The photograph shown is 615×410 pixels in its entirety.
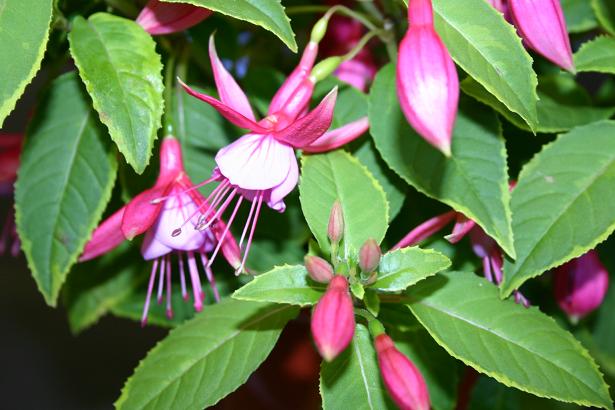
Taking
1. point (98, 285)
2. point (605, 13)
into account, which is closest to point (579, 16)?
point (605, 13)

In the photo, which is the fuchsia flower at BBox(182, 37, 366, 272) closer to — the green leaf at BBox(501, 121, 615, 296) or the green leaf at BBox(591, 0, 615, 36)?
the green leaf at BBox(501, 121, 615, 296)

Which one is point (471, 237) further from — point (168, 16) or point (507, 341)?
point (168, 16)

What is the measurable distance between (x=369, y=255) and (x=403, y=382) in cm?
9

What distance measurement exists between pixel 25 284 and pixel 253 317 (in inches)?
43.5

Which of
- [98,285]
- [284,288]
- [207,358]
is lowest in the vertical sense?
[98,285]

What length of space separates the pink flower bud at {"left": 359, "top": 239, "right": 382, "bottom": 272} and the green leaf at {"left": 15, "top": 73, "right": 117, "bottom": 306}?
0.27 metres

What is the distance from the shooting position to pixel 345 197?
2.10 ft

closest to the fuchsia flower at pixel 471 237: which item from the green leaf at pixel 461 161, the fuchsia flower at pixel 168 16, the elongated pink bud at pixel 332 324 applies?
the green leaf at pixel 461 161

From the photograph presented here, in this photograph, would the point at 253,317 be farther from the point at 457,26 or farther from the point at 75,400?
the point at 75,400

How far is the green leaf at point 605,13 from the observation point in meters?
0.73

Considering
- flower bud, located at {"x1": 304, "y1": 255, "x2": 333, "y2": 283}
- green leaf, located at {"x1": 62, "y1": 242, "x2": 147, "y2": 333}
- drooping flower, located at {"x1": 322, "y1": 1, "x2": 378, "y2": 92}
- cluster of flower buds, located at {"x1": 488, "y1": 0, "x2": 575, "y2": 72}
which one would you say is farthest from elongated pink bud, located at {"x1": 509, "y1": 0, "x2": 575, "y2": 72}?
green leaf, located at {"x1": 62, "y1": 242, "x2": 147, "y2": 333}

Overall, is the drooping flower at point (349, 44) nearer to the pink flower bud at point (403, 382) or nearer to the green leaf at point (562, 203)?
the green leaf at point (562, 203)

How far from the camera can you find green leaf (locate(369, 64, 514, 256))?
1.98 ft

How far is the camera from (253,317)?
2.21 feet
